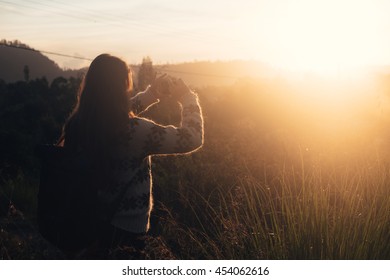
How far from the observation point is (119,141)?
106 inches

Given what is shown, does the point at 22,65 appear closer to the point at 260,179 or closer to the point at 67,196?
the point at 260,179

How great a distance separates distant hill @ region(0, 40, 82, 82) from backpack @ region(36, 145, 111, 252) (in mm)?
63243

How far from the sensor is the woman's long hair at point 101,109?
2670 millimetres

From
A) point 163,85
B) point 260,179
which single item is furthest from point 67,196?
point 260,179

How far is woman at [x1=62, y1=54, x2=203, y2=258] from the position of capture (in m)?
2.68

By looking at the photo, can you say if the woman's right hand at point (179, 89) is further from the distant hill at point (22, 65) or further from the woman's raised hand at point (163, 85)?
the distant hill at point (22, 65)

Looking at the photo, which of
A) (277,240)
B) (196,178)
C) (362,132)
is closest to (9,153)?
(196,178)

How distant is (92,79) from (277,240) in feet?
5.01

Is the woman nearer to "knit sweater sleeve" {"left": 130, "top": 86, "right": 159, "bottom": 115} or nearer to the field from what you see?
the field

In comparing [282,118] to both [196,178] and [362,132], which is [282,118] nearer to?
[362,132]

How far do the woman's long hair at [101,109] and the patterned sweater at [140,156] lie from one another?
0.08m

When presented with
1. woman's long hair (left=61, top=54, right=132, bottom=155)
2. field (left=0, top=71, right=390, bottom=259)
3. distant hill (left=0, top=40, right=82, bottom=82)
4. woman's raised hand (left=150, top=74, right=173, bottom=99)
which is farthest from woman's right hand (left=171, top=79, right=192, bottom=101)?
distant hill (left=0, top=40, right=82, bottom=82)

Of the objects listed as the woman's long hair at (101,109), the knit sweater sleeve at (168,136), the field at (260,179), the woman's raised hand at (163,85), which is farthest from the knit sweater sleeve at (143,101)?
the field at (260,179)

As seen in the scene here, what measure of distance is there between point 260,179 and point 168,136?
13.1ft
